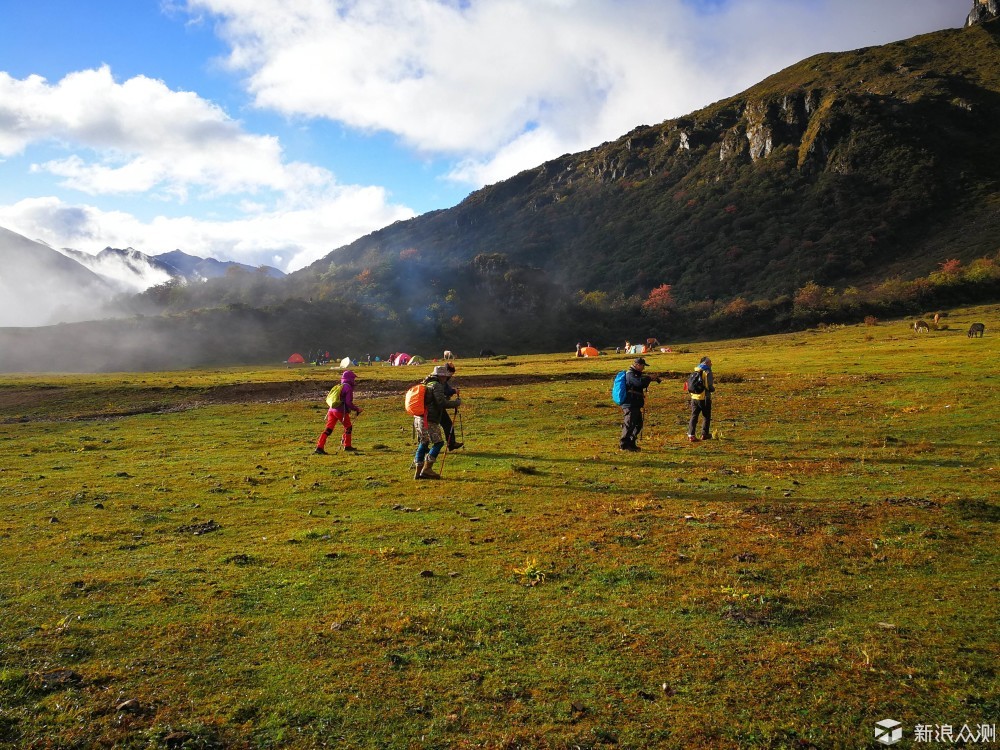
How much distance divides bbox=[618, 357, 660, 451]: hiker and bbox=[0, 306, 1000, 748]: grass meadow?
3.35 ft

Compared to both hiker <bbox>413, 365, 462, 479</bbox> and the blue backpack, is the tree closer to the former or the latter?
the blue backpack

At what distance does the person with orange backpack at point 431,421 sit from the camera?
15.4m

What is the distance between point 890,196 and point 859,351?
13889 cm

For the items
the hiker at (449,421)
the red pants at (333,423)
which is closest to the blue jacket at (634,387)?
the hiker at (449,421)

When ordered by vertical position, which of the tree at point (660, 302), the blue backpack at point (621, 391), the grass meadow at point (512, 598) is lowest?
the grass meadow at point (512, 598)

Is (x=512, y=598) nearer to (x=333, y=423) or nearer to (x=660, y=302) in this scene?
(x=333, y=423)

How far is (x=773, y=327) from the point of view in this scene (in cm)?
10731

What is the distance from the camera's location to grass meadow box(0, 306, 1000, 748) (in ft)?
18.2

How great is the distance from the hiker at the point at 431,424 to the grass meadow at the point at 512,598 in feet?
2.11

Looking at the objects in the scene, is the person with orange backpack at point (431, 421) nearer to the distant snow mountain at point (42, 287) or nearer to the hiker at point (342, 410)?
the hiker at point (342, 410)

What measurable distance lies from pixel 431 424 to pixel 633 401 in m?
6.72

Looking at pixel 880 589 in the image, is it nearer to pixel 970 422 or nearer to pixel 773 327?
pixel 970 422

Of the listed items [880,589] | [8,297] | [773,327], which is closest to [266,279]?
[8,297]

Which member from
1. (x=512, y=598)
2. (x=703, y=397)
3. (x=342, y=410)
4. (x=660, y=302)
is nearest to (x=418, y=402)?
(x=342, y=410)
